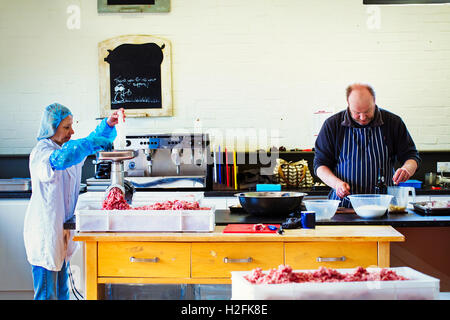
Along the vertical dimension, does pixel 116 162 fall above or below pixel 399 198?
above

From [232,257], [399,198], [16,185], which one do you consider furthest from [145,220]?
[16,185]

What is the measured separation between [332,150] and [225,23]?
2237 mm

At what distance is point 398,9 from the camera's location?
492 cm

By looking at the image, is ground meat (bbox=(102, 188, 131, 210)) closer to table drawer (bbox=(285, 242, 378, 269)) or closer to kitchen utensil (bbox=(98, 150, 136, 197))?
kitchen utensil (bbox=(98, 150, 136, 197))

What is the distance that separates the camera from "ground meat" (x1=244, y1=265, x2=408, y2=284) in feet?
4.25

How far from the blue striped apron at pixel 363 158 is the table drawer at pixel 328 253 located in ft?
3.35

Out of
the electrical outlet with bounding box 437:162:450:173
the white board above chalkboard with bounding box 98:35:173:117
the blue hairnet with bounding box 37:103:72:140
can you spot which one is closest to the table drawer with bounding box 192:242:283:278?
the blue hairnet with bounding box 37:103:72:140

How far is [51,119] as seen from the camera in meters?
3.23

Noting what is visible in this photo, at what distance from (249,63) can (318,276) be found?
12.7 feet

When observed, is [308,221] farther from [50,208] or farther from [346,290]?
[50,208]

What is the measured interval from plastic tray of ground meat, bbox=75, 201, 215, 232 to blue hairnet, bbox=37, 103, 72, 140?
1103 mm

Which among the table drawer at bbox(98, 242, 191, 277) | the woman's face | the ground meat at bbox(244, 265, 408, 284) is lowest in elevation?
the table drawer at bbox(98, 242, 191, 277)

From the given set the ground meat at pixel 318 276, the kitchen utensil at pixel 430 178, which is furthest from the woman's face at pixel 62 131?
the kitchen utensil at pixel 430 178

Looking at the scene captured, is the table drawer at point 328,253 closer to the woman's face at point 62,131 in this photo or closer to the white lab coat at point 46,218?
the white lab coat at point 46,218
